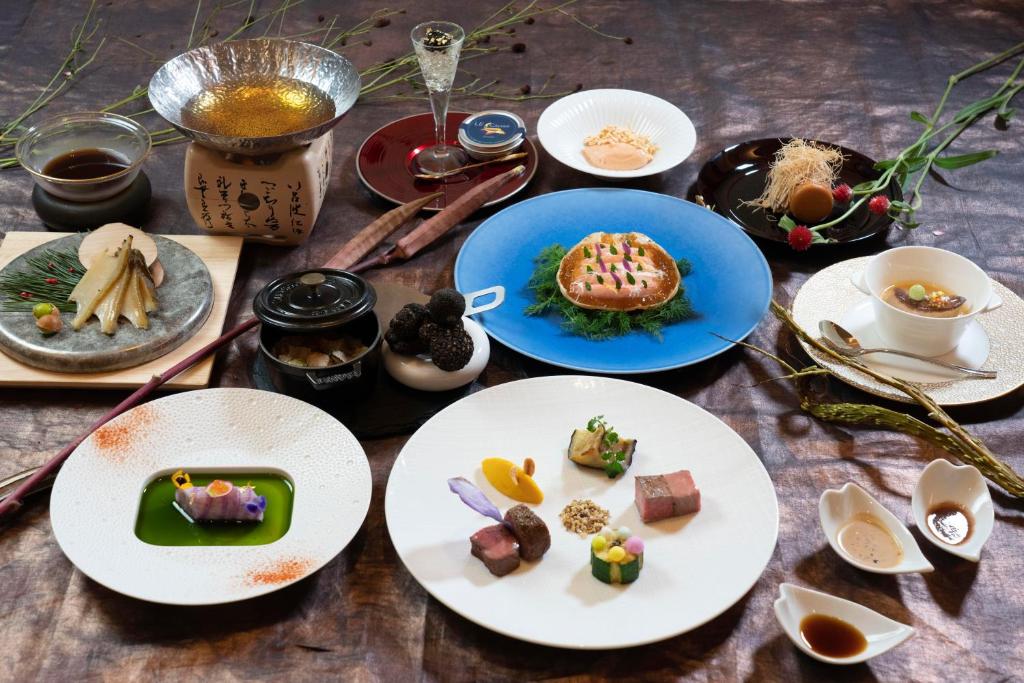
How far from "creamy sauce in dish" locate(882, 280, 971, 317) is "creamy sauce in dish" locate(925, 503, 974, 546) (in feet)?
1.28

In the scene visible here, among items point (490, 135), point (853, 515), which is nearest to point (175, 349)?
point (490, 135)

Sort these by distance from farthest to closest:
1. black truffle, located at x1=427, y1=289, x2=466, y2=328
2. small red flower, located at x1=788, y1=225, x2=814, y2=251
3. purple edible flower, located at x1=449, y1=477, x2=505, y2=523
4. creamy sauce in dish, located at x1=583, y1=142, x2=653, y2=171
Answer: creamy sauce in dish, located at x1=583, y1=142, x2=653, y2=171 < small red flower, located at x1=788, y1=225, x2=814, y2=251 < black truffle, located at x1=427, y1=289, x2=466, y2=328 < purple edible flower, located at x1=449, y1=477, x2=505, y2=523

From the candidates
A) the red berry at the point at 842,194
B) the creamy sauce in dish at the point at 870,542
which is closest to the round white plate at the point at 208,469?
the creamy sauce in dish at the point at 870,542

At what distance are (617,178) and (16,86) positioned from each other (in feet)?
5.59

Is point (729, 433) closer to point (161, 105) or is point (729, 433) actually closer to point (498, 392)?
point (498, 392)

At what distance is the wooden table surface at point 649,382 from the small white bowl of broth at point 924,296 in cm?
15

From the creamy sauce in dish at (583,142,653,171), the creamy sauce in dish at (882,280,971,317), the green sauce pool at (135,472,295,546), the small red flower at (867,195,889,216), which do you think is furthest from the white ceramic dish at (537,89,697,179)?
the green sauce pool at (135,472,295,546)

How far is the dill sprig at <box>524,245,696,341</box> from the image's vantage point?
1.86m

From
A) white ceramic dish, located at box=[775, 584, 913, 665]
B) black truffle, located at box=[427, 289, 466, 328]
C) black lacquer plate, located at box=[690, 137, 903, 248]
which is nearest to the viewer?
white ceramic dish, located at box=[775, 584, 913, 665]

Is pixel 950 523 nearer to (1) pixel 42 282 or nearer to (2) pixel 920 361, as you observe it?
(2) pixel 920 361

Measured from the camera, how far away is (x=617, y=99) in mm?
2512

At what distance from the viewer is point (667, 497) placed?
146 cm

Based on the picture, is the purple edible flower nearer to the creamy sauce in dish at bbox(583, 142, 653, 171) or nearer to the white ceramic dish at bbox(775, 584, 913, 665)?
the white ceramic dish at bbox(775, 584, 913, 665)

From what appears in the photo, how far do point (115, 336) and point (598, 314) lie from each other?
3.06 ft
